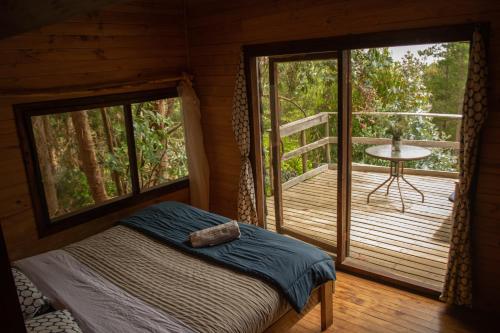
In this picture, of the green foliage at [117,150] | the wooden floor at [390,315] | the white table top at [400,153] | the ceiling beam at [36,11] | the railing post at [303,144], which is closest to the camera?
the ceiling beam at [36,11]

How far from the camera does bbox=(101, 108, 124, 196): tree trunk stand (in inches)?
142

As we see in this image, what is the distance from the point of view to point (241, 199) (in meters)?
3.95

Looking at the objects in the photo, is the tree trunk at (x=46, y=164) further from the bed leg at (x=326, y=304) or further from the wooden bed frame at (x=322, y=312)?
the bed leg at (x=326, y=304)

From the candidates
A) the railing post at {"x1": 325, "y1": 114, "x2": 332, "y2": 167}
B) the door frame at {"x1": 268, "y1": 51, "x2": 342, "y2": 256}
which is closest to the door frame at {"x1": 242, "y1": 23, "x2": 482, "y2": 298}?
the door frame at {"x1": 268, "y1": 51, "x2": 342, "y2": 256}

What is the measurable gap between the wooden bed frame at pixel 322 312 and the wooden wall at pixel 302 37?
110cm

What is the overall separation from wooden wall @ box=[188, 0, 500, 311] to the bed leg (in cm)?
109

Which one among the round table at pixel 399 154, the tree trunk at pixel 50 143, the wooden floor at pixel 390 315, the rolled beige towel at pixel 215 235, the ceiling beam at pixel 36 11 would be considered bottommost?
the wooden floor at pixel 390 315

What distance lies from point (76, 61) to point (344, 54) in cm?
224

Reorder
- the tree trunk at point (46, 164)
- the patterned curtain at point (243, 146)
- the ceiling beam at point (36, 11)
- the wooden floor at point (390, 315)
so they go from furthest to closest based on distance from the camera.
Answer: the patterned curtain at point (243, 146), the tree trunk at point (46, 164), the wooden floor at point (390, 315), the ceiling beam at point (36, 11)

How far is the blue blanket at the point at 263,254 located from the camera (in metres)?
2.29

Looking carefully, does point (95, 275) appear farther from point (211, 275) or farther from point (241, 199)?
point (241, 199)

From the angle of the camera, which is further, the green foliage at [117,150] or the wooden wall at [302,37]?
the green foliage at [117,150]

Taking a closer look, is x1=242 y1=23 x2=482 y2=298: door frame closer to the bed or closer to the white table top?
the bed

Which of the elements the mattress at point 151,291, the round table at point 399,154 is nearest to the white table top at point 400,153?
the round table at point 399,154
